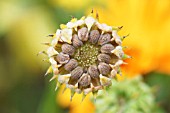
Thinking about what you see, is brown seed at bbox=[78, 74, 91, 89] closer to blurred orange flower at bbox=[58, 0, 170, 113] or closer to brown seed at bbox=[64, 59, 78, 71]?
brown seed at bbox=[64, 59, 78, 71]

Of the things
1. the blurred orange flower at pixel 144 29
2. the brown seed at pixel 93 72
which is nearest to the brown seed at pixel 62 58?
the brown seed at pixel 93 72

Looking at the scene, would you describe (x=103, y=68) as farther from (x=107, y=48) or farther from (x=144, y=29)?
(x=144, y=29)

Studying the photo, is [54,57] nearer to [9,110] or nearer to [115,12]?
[115,12]

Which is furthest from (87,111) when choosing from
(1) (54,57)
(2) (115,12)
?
(1) (54,57)

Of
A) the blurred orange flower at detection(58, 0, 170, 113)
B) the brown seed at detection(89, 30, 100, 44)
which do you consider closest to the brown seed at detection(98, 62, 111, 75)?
the brown seed at detection(89, 30, 100, 44)

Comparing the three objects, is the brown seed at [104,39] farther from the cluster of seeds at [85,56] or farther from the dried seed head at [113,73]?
the dried seed head at [113,73]

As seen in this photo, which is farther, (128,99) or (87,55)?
(128,99)

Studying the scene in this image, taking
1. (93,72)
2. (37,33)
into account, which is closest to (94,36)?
(93,72)
